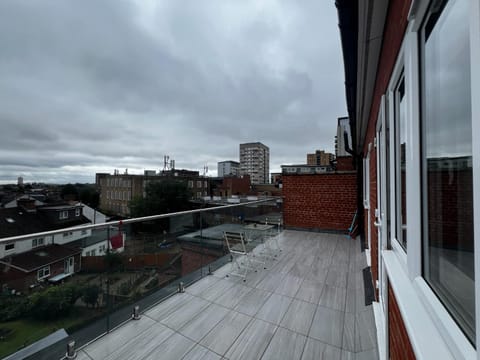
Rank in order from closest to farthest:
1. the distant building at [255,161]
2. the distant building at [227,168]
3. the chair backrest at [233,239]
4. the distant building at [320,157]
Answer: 1. the chair backrest at [233,239]
2. the distant building at [320,157]
3. the distant building at [227,168]
4. the distant building at [255,161]

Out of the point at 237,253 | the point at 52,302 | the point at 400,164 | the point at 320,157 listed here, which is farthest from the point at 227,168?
the point at 400,164

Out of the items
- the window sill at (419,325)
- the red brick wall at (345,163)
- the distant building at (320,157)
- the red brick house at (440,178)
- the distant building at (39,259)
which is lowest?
the distant building at (39,259)

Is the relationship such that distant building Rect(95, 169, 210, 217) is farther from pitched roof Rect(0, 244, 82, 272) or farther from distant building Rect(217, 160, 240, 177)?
pitched roof Rect(0, 244, 82, 272)

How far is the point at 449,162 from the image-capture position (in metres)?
0.67

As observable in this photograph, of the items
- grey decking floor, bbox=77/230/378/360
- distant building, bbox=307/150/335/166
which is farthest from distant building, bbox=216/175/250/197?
grey decking floor, bbox=77/230/378/360

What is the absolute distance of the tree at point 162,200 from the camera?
77.3 feet

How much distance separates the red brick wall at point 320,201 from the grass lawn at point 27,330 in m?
6.11

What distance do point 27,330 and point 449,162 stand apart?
299cm

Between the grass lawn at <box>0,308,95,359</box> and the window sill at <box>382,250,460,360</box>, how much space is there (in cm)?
264

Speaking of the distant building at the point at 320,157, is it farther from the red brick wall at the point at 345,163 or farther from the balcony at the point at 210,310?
the balcony at the point at 210,310

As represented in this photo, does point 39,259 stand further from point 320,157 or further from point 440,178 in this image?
point 320,157

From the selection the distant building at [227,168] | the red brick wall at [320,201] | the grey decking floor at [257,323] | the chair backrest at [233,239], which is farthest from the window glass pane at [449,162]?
the distant building at [227,168]

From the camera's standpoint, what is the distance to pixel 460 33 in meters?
0.56

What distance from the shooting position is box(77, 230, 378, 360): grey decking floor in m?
1.92
